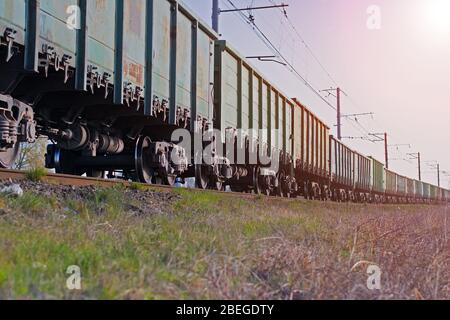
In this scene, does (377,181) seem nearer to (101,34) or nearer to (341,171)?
(341,171)

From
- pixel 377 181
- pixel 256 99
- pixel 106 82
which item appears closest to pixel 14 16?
pixel 106 82

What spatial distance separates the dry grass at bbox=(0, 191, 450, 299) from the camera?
2586mm

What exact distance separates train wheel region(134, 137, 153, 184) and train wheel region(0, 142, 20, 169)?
10.2 feet

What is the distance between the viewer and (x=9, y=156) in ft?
21.8

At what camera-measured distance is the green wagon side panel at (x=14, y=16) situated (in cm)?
576

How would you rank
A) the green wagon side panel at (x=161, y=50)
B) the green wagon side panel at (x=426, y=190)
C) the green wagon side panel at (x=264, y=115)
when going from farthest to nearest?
the green wagon side panel at (x=426, y=190) < the green wagon side panel at (x=264, y=115) < the green wagon side panel at (x=161, y=50)

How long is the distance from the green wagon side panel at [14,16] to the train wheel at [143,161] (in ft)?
13.2

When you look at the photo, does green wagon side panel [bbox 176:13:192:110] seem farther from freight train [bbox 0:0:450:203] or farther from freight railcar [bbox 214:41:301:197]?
freight railcar [bbox 214:41:301:197]

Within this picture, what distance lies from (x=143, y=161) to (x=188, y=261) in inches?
271

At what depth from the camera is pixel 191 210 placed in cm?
682

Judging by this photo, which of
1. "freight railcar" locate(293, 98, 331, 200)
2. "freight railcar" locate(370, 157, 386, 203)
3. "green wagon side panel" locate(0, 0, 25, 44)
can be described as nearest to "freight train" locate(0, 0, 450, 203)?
"green wagon side panel" locate(0, 0, 25, 44)

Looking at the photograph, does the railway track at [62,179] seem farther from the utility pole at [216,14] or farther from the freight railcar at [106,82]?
the utility pole at [216,14]

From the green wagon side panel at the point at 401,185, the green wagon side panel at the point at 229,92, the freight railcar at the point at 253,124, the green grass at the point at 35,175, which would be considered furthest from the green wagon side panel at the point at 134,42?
the green wagon side panel at the point at 401,185

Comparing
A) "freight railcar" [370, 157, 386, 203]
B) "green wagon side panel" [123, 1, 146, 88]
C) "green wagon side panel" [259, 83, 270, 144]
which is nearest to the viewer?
"green wagon side panel" [123, 1, 146, 88]
